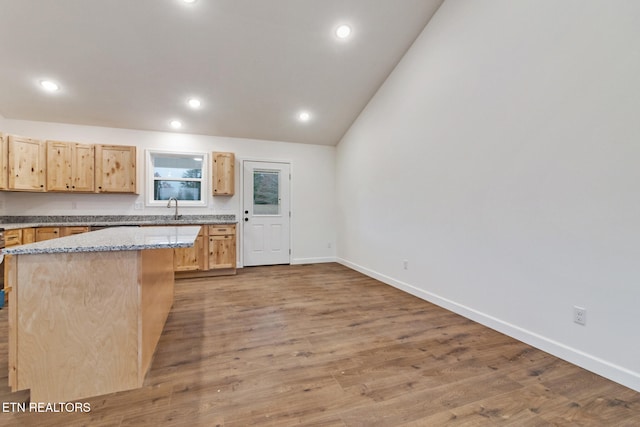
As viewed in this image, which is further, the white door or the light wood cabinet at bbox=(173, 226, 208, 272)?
the white door

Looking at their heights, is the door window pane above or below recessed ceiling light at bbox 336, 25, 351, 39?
below

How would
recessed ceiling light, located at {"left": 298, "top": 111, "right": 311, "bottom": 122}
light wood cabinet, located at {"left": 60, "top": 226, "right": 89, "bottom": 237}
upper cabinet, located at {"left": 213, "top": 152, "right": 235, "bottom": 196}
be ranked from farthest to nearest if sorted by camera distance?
upper cabinet, located at {"left": 213, "top": 152, "right": 235, "bottom": 196}
recessed ceiling light, located at {"left": 298, "top": 111, "right": 311, "bottom": 122}
light wood cabinet, located at {"left": 60, "top": 226, "right": 89, "bottom": 237}

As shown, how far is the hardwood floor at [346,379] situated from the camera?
1.43 meters

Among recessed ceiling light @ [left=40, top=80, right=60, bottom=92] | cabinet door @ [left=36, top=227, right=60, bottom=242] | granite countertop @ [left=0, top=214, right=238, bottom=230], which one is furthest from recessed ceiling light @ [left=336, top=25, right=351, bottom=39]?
A: cabinet door @ [left=36, top=227, right=60, bottom=242]

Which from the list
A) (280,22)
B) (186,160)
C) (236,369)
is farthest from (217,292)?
(280,22)

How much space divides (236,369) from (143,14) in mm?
3549

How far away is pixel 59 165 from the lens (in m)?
4.05

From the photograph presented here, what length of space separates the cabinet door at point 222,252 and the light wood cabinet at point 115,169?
1568mm

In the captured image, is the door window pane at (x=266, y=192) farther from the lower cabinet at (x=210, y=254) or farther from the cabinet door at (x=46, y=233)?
the cabinet door at (x=46, y=233)

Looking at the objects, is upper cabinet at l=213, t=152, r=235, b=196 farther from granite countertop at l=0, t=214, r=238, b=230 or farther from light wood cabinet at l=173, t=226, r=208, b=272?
light wood cabinet at l=173, t=226, r=208, b=272

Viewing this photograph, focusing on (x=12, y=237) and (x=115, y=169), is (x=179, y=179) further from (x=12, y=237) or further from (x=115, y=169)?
(x=12, y=237)

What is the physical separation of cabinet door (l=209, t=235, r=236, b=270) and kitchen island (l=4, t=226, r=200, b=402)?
2.91 meters

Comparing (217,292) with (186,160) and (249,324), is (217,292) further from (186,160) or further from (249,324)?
(186,160)

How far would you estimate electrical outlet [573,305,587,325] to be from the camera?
75.6 inches
